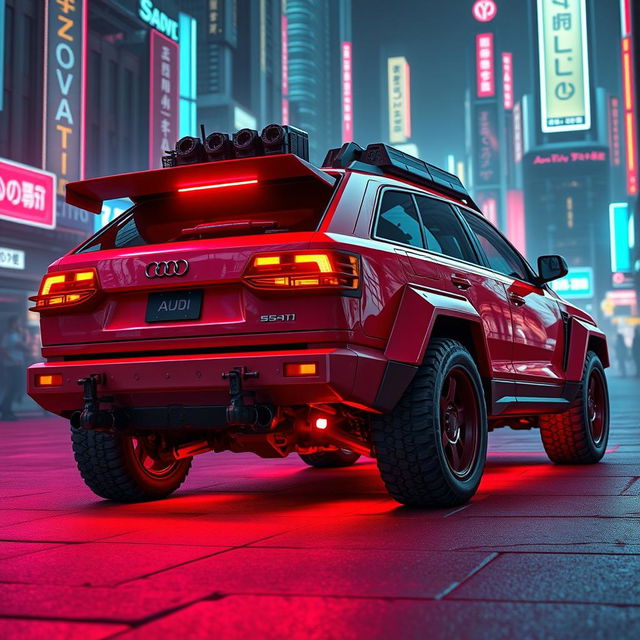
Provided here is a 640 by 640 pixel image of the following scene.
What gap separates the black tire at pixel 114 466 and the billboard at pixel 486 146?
165150 mm

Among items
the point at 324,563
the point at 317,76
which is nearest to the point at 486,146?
the point at 317,76

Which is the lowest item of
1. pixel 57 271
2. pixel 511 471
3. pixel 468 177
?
pixel 511 471

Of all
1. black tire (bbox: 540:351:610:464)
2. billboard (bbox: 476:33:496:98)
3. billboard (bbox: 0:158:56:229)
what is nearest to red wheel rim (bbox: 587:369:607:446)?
black tire (bbox: 540:351:610:464)

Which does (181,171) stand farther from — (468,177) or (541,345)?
(468,177)

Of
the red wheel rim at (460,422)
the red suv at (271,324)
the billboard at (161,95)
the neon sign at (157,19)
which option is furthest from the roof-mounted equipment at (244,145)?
the neon sign at (157,19)

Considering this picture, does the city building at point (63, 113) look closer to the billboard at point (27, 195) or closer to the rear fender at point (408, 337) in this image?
the billboard at point (27, 195)

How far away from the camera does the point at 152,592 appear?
322 cm

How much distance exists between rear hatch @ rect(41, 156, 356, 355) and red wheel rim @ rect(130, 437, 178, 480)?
0.85 m

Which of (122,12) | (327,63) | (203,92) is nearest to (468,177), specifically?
(327,63)

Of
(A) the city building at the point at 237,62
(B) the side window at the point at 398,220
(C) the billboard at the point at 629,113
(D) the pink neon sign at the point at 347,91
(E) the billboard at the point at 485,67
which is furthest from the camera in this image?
(E) the billboard at the point at 485,67

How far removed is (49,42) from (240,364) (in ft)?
83.1

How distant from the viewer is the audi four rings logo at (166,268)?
16.3ft

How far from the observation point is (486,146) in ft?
570

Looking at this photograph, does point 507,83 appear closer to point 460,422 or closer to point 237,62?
point 237,62
